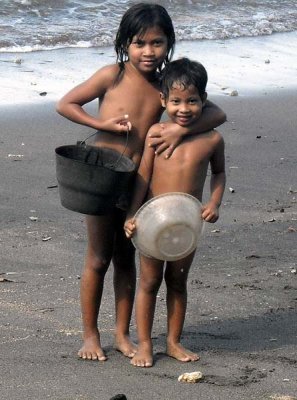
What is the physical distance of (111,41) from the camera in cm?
1397

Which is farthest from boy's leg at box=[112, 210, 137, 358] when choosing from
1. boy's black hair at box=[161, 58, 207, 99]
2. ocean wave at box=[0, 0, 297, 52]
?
ocean wave at box=[0, 0, 297, 52]

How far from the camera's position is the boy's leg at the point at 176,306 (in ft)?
15.3

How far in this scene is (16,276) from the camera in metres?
5.77

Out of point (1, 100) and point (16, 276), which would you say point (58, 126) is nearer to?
point (1, 100)

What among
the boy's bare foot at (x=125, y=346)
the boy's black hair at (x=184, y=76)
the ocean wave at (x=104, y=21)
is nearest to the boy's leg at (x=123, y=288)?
the boy's bare foot at (x=125, y=346)

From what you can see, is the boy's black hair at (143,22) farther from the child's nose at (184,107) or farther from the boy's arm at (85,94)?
the child's nose at (184,107)

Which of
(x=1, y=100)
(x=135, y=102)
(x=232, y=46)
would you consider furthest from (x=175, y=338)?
(x=232, y=46)

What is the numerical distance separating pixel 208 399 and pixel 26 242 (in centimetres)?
247

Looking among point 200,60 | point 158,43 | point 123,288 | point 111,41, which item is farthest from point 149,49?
point 111,41

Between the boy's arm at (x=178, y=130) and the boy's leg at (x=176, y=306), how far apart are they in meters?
0.53

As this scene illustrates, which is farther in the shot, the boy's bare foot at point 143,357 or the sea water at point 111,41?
the sea water at point 111,41

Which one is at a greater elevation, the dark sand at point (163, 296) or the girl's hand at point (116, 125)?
the girl's hand at point (116, 125)

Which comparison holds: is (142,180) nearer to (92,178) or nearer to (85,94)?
(92,178)

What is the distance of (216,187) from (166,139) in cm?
34
